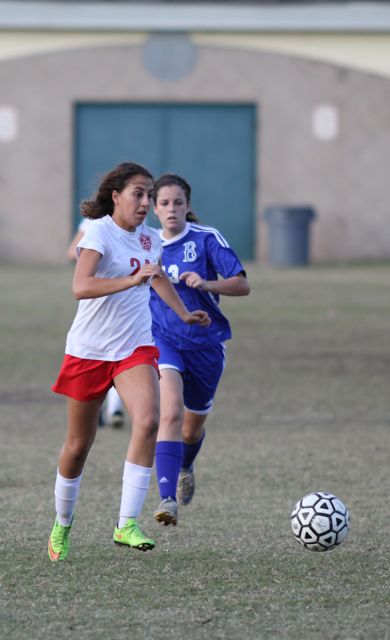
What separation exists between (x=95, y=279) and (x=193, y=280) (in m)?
1.07

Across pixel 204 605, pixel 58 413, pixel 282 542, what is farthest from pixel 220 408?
pixel 204 605

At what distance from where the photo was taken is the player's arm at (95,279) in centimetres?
621

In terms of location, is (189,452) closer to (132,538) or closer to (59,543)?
(59,543)

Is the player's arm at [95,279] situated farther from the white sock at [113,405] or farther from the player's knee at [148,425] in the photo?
the white sock at [113,405]

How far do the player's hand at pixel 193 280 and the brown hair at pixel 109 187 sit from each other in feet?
2.28

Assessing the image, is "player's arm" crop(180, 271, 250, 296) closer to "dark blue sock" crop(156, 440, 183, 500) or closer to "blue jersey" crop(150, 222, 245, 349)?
"blue jersey" crop(150, 222, 245, 349)

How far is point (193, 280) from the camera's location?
733cm

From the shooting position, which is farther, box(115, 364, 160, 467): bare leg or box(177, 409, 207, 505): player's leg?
box(177, 409, 207, 505): player's leg

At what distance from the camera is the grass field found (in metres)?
5.49

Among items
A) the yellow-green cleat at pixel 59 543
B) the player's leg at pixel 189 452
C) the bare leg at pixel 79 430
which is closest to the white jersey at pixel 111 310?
the bare leg at pixel 79 430

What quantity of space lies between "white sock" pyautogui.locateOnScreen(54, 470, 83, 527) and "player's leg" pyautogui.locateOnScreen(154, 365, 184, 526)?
50 centimetres

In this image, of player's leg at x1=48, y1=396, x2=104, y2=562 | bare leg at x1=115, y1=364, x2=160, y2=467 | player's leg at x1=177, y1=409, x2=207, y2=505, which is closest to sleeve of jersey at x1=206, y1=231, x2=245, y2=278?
player's leg at x1=177, y1=409, x2=207, y2=505

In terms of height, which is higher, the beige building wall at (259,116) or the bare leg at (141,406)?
the beige building wall at (259,116)

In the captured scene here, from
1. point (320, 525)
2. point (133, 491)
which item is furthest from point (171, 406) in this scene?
point (320, 525)
